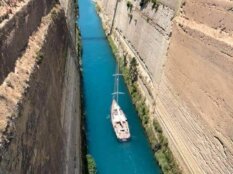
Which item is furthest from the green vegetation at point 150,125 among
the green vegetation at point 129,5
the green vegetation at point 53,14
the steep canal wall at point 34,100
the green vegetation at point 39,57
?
the green vegetation at point 39,57

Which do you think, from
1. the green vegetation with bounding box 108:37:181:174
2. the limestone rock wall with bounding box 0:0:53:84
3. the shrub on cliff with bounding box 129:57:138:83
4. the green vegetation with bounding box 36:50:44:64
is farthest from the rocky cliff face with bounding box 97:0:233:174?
the limestone rock wall with bounding box 0:0:53:84

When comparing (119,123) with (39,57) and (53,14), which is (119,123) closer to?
(53,14)

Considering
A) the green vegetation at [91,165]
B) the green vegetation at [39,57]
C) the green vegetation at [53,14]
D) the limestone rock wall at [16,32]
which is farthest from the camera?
the green vegetation at [53,14]

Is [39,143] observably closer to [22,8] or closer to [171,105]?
[22,8]

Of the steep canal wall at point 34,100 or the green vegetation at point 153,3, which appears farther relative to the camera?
the green vegetation at point 153,3

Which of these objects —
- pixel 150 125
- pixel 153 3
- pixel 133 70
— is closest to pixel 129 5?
pixel 133 70

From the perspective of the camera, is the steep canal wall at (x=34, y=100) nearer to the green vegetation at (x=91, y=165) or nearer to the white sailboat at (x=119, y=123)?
the green vegetation at (x=91, y=165)

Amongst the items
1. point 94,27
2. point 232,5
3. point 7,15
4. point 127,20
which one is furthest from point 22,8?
point 94,27

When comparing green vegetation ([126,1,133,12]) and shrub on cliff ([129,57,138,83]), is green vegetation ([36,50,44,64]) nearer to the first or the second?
shrub on cliff ([129,57,138,83])
